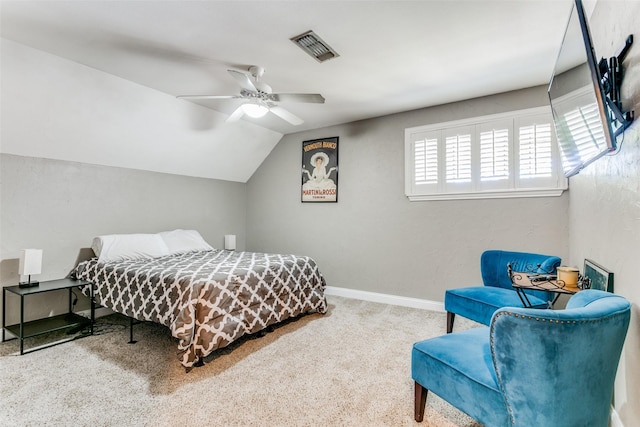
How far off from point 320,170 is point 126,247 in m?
2.76

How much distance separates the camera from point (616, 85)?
1.40 m

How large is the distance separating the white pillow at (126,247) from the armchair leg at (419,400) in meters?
3.16

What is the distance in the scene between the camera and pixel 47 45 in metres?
2.44

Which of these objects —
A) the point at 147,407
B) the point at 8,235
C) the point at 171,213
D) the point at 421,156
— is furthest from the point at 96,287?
the point at 421,156

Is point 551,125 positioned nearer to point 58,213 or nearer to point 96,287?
point 96,287

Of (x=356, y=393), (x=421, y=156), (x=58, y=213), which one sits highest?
(x=421, y=156)

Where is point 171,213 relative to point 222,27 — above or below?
below

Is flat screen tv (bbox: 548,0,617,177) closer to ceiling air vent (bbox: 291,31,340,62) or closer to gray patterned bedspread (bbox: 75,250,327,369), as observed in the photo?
ceiling air vent (bbox: 291,31,340,62)

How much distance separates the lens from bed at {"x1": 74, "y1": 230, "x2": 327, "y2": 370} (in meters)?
2.34

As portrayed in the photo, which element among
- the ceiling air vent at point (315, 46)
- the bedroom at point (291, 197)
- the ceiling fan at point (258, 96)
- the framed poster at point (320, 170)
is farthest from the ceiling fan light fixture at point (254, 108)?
the framed poster at point (320, 170)

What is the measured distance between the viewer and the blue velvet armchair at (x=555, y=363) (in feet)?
3.61

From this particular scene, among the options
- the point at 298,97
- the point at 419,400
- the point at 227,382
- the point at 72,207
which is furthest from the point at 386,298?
the point at 72,207

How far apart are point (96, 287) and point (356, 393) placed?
2762 mm

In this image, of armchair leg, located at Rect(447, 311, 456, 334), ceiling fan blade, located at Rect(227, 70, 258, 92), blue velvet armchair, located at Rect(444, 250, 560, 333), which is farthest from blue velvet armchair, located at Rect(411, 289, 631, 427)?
ceiling fan blade, located at Rect(227, 70, 258, 92)
